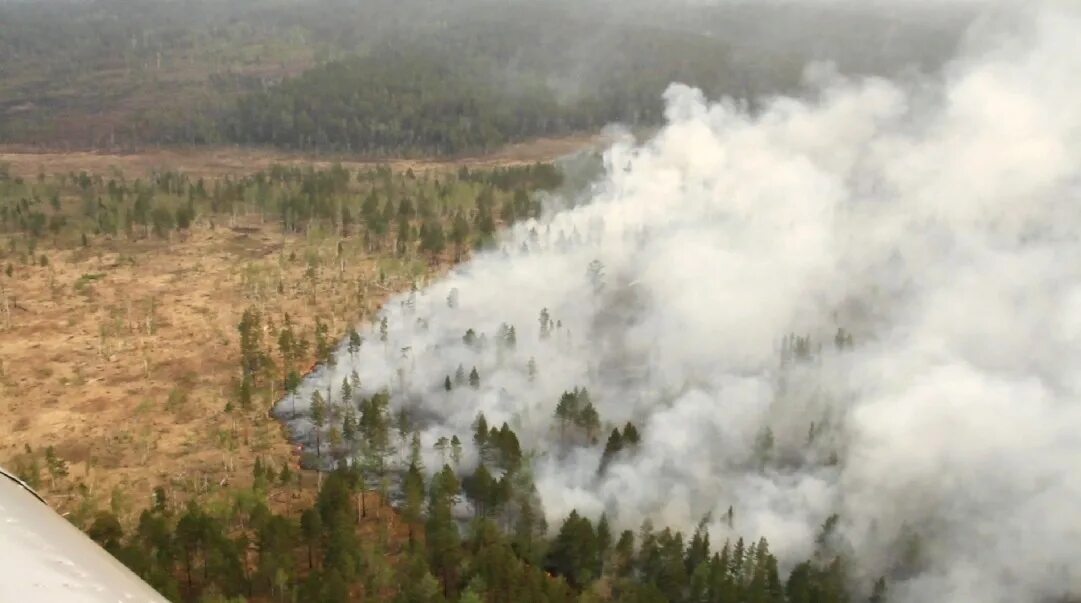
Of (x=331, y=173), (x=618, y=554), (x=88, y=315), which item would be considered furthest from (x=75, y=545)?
(x=331, y=173)

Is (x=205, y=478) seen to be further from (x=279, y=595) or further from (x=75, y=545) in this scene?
(x=75, y=545)

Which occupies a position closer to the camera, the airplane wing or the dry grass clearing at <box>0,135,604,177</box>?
the airplane wing

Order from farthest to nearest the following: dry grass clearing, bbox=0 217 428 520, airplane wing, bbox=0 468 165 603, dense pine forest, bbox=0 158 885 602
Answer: dry grass clearing, bbox=0 217 428 520 → dense pine forest, bbox=0 158 885 602 → airplane wing, bbox=0 468 165 603

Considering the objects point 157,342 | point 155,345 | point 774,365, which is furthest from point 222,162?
point 774,365

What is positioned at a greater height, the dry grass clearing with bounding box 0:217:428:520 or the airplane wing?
the airplane wing

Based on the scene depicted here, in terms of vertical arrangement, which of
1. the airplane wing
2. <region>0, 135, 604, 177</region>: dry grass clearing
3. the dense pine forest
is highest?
<region>0, 135, 604, 177</region>: dry grass clearing

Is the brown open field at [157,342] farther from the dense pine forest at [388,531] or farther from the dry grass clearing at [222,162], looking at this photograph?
the dry grass clearing at [222,162]

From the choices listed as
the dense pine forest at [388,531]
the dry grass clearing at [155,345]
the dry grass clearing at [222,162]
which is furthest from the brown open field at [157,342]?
the dry grass clearing at [222,162]

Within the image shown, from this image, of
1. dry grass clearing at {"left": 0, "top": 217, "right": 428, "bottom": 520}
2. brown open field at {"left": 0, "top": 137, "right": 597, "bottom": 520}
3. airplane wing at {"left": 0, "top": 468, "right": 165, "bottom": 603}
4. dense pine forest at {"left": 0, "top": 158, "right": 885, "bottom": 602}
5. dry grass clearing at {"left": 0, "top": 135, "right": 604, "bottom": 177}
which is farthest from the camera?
dry grass clearing at {"left": 0, "top": 135, "right": 604, "bottom": 177}

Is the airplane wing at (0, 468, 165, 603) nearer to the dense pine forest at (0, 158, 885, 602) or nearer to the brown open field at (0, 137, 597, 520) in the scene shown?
the dense pine forest at (0, 158, 885, 602)

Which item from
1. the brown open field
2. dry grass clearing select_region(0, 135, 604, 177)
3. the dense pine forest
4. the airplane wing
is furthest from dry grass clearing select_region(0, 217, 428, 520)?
dry grass clearing select_region(0, 135, 604, 177)

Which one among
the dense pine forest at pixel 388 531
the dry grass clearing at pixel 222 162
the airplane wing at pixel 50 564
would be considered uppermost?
the dry grass clearing at pixel 222 162
